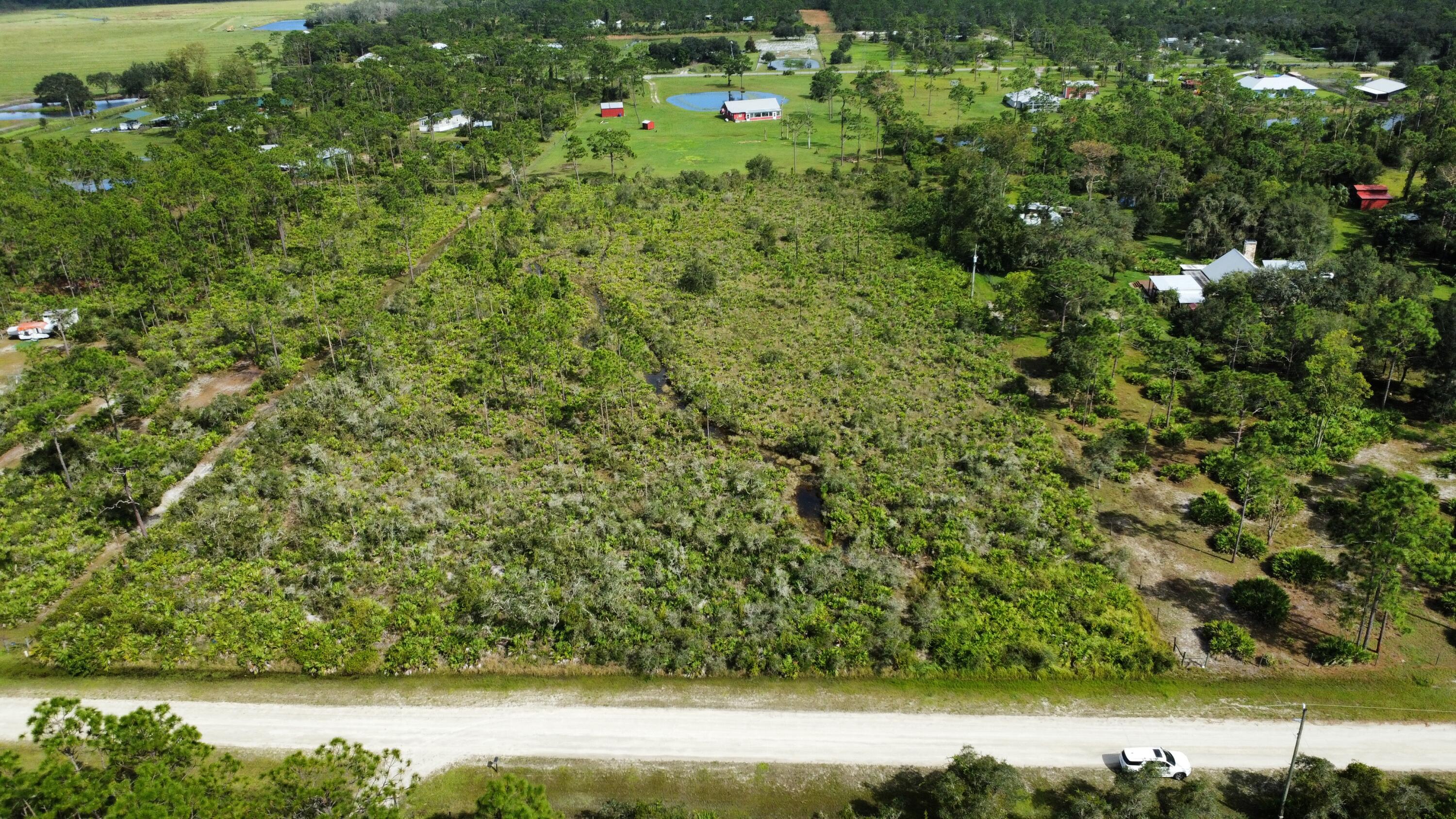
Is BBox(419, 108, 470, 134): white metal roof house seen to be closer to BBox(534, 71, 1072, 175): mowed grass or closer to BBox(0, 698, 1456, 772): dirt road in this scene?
BBox(534, 71, 1072, 175): mowed grass

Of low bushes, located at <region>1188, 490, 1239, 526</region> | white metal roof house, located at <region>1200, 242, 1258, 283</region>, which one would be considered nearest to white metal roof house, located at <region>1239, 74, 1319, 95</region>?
white metal roof house, located at <region>1200, 242, 1258, 283</region>

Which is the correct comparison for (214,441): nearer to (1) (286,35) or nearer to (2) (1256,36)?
(1) (286,35)

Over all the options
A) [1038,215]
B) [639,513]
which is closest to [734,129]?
[1038,215]

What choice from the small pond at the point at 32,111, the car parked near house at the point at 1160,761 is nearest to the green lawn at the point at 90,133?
the small pond at the point at 32,111

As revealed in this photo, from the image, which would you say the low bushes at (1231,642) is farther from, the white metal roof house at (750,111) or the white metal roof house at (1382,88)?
the white metal roof house at (1382,88)

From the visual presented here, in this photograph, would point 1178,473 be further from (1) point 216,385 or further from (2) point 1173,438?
(1) point 216,385

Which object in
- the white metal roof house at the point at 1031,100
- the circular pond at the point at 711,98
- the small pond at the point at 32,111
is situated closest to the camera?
the white metal roof house at the point at 1031,100
